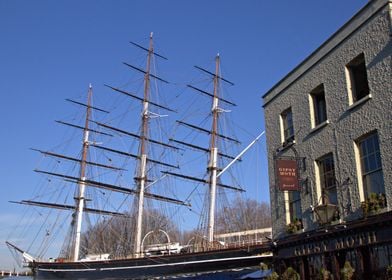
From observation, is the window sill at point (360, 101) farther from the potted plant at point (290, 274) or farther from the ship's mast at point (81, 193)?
the ship's mast at point (81, 193)

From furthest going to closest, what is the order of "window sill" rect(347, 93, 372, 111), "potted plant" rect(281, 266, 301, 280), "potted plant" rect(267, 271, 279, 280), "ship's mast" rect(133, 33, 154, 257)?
1. "ship's mast" rect(133, 33, 154, 257)
2. "potted plant" rect(267, 271, 279, 280)
3. "potted plant" rect(281, 266, 301, 280)
4. "window sill" rect(347, 93, 372, 111)

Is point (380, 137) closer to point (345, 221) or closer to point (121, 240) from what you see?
point (345, 221)

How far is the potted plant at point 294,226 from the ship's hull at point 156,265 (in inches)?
108

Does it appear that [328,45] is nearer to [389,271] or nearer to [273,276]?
[389,271]

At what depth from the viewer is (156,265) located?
103 feet

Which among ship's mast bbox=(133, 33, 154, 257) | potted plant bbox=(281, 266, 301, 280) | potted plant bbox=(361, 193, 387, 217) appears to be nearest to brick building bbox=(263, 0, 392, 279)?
potted plant bbox=(361, 193, 387, 217)

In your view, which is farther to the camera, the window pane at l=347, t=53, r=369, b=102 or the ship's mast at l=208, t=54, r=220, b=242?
the ship's mast at l=208, t=54, r=220, b=242

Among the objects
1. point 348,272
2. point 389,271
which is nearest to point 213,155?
point 348,272

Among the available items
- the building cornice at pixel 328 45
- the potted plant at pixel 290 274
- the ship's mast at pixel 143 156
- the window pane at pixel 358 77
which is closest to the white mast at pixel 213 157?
the ship's mast at pixel 143 156

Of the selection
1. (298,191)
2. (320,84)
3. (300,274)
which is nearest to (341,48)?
(320,84)

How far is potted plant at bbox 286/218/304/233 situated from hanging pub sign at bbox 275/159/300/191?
1207mm

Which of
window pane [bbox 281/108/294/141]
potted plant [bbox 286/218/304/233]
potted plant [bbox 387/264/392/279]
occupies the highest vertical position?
window pane [bbox 281/108/294/141]

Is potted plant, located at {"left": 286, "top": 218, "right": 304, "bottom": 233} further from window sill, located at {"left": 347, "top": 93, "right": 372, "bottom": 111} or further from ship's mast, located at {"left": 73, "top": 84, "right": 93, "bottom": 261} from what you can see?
ship's mast, located at {"left": 73, "top": 84, "right": 93, "bottom": 261}

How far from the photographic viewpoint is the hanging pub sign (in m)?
18.5
